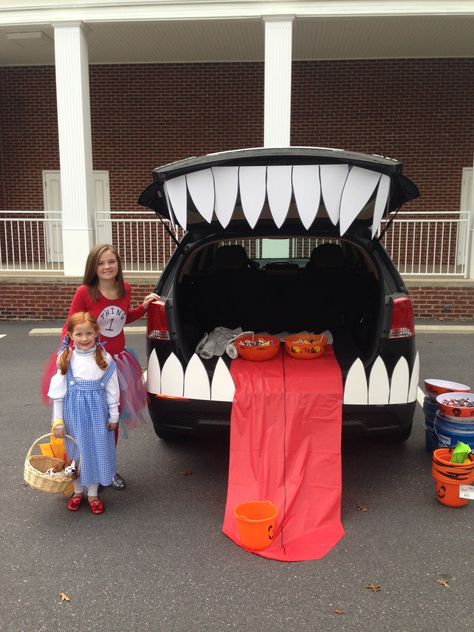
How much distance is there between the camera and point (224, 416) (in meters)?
3.47

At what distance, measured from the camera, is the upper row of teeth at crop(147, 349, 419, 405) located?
344 cm

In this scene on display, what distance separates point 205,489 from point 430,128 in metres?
11.0

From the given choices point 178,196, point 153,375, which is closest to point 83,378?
point 153,375

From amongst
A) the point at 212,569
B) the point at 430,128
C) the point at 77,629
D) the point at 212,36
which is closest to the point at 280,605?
the point at 212,569

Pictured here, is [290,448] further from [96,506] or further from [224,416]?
[96,506]

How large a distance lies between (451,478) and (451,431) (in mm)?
462

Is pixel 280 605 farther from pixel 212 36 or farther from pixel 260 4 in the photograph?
pixel 212 36

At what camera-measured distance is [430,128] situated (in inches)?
482

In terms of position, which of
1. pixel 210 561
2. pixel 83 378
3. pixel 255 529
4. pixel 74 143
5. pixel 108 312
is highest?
pixel 74 143

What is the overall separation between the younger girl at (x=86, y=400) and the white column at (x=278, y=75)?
22.2 feet

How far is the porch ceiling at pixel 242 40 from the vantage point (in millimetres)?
9719

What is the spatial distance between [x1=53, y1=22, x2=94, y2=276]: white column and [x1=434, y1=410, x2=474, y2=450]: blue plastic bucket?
7.21m

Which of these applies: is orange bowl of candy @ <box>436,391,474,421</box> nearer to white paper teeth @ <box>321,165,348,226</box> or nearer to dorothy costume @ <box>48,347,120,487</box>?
white paper teeth @ <box>321,165,348,226</box>

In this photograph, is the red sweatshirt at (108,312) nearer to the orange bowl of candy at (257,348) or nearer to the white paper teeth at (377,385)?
the orange bowl of candy at (257,348)
